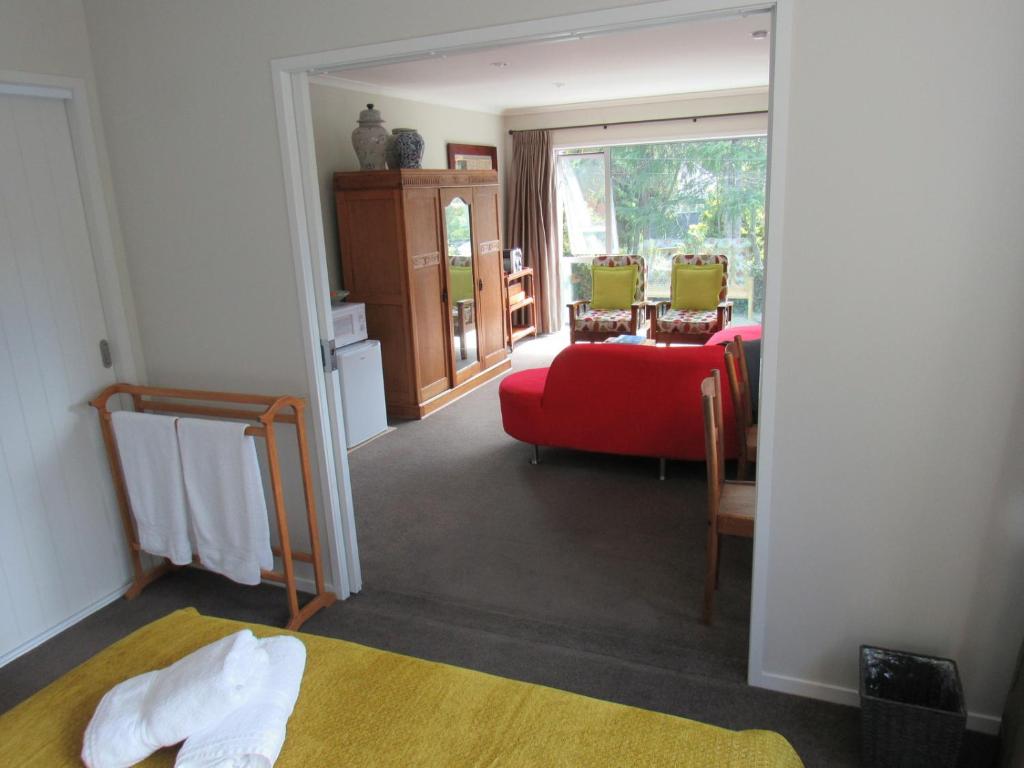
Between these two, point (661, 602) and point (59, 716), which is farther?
point (661, 602)

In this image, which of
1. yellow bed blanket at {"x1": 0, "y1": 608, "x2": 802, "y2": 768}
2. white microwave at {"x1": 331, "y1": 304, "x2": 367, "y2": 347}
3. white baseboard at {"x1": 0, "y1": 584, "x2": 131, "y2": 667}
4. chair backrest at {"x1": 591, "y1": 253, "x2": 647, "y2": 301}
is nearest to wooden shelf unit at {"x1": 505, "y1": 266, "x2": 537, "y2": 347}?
chair backrest at {"x1": 591, "y1": 253, "x2": 647, "y2": 301}

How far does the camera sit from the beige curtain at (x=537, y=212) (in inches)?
303

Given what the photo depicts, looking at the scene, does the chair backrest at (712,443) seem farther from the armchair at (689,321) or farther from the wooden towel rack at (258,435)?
the armchair at (689,321)

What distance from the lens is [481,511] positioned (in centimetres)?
373

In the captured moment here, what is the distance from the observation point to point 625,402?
3883 millimetres

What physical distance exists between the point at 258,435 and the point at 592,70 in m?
3.92

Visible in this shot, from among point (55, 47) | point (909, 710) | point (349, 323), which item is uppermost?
point (55, 47)

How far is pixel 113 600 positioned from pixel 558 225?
231 inches

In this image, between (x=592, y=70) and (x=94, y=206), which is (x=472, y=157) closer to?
(x=592, y=70)

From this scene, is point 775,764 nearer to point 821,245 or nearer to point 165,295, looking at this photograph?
point 821,245

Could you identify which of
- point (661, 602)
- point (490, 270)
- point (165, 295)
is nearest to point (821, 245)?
point (661, 602)

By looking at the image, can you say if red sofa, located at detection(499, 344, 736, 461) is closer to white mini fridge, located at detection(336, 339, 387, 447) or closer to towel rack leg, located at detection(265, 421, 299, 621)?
white mini fridge, located at detection(336, 339, 387, 447)

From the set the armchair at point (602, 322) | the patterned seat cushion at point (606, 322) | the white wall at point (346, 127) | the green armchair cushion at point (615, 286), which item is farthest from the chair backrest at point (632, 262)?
the white wall at point (346, 127)

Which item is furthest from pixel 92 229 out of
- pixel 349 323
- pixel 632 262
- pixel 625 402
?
pixel 632 262
